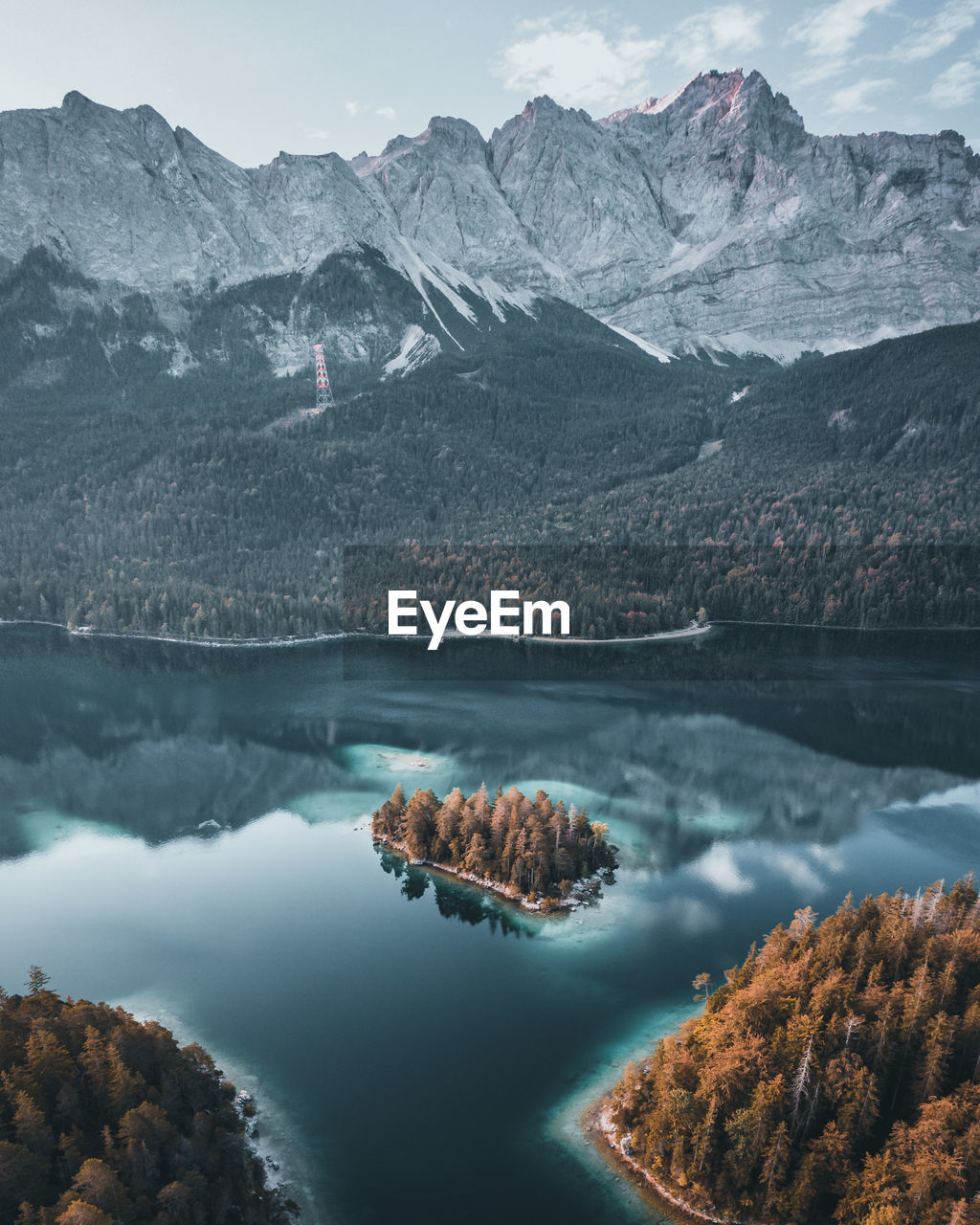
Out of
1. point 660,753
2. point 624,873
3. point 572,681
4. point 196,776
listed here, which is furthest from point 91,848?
point 572,681

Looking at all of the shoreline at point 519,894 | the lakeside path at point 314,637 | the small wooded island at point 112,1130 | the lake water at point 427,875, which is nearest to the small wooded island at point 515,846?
the shoreline at point 519,894

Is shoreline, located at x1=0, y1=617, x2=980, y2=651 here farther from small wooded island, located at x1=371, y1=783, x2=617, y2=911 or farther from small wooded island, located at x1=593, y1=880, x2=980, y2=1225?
small wooded island, located at x1=593, y1=880, x2=980, y2=1225

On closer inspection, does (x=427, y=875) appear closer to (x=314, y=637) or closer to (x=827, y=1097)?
(x=827, y=1097)

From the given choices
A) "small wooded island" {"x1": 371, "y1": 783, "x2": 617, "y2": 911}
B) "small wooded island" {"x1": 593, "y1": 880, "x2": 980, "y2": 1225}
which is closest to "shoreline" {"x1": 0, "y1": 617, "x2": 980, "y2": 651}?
"small wooded island" {"x1": 371, "y1": 783, "x2": 617, "y2": 911}

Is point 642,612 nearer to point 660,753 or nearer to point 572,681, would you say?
point 572,681

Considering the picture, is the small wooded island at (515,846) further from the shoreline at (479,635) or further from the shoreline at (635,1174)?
the shoreline at (479,635)
